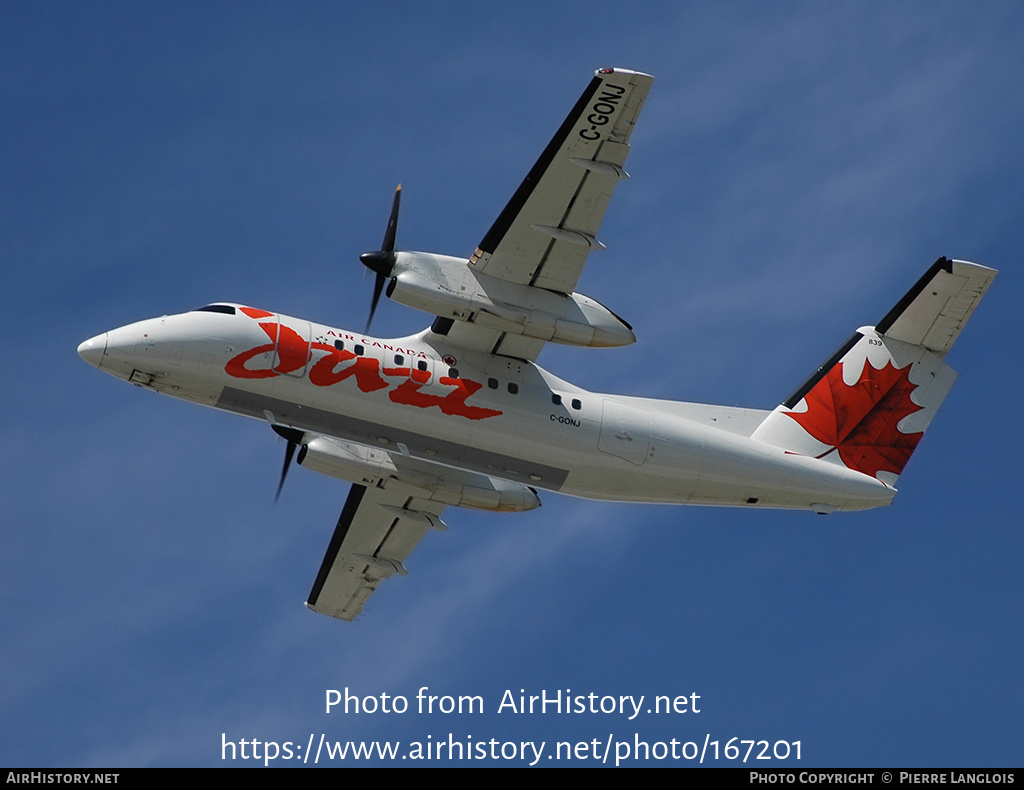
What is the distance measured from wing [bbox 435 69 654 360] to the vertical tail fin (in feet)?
16.9

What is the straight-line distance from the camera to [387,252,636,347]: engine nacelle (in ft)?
62.6

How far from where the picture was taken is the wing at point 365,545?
2323 cm

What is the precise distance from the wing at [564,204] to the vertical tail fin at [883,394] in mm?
5137

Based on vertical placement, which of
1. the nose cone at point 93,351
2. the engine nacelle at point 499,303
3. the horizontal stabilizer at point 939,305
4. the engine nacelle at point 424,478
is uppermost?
the horizontal stabilizer at point 939,305

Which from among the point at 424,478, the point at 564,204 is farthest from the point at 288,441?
the point at 564,204

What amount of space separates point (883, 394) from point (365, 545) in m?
10.1

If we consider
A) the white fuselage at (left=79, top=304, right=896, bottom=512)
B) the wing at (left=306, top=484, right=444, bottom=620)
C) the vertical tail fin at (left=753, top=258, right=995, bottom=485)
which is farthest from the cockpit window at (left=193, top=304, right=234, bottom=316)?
the vertical tail fin at (left=753, top=258, right=995, bottom=485)

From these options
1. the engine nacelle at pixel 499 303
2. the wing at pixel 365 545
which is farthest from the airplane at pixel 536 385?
the wing at pixel 365 545

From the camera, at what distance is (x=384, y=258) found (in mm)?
19031

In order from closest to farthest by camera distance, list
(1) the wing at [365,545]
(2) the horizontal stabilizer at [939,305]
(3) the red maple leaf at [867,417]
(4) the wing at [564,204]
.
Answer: (4) the wing at [564,204]
(2) the horizontal stabilizer at [939,305]
(3) the red maple leaf at [867,417]
(1) the wing at [365,545]

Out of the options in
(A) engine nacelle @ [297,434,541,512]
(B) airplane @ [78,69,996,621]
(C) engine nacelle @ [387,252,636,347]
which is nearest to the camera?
(B) airplane @ [78,69,996,621]

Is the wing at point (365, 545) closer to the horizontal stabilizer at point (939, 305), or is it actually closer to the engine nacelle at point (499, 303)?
the engine nacelle at point (499, 303)

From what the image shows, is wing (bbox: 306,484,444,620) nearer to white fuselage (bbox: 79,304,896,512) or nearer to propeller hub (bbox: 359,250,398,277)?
white fuselage (bbox: 79,304,896,512)
